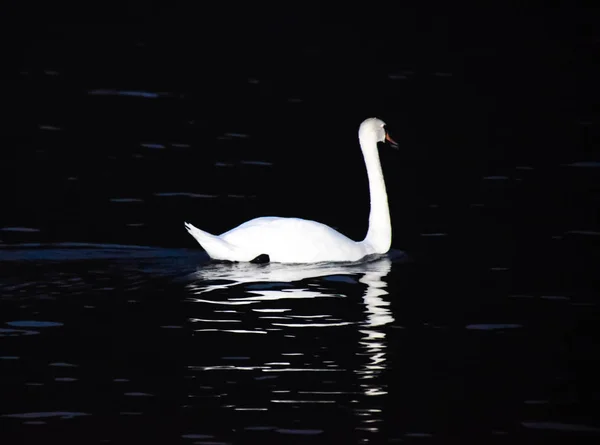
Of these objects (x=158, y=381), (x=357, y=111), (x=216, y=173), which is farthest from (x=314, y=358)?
(x=357, y=111)

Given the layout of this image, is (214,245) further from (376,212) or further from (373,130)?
(373,130)

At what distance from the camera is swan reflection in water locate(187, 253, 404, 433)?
437 inches

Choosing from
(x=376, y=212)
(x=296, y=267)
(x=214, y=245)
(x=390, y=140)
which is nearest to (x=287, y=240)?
(x=296, y=267)

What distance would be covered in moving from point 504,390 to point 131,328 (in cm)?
303

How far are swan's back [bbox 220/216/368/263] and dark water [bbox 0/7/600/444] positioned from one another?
159mm

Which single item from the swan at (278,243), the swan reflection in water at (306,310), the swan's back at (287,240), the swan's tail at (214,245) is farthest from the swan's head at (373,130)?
the swan's tail at (214,245)

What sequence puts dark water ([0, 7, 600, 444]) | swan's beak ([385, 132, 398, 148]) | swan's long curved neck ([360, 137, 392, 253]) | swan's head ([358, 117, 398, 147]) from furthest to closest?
swan's beak ([385, 132, 398, 148])
swan's head ([358, 117, 398, 147])
swan's long curved neck ([360, 137, 392, 253])
dark water ([0, 7, 600, 444])

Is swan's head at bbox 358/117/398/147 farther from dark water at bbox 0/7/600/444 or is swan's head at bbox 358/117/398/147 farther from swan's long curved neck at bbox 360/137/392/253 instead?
dark water at bbox 0/7/600/444

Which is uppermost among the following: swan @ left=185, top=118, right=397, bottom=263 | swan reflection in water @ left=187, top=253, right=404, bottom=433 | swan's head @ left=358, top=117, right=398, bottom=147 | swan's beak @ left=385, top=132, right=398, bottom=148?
swan's head @ left=358, top=117, right=398, bottom=147

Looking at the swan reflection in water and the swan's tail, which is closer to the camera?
the swan reflection in water

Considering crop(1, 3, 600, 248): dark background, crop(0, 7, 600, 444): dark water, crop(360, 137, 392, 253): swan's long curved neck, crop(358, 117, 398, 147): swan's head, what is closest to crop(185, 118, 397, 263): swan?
crop(0, 7, 600, 444): dark water

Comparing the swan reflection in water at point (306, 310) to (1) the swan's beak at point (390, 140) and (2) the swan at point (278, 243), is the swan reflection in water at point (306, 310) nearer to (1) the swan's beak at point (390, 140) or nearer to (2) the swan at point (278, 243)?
(2) the swan at point (278, 243)

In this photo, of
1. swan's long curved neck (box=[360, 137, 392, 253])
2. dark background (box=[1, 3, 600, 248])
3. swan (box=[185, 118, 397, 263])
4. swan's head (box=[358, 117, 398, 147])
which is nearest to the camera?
swan (box=[185, 118, 397, 263])

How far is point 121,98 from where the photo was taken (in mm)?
25578
